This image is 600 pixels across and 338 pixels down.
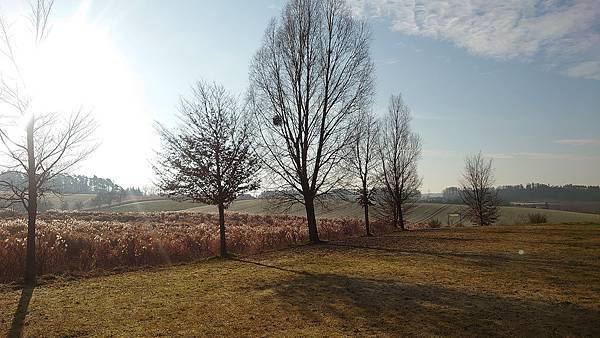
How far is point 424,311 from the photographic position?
6941 mm

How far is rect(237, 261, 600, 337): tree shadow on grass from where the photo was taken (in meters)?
5.96

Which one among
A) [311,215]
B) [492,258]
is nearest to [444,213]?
[311,215]

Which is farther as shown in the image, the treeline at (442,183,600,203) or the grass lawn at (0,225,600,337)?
the treeline at (442,183,600,203)

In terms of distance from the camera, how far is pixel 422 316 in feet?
21.8

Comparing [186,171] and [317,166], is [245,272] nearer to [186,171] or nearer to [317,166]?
[186,171]

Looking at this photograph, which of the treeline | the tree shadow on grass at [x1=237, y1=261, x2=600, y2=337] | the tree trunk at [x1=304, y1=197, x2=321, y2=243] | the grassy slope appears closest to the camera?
the tree shadow on grass at [x1=237, y1=261, x2=600, y2=337]

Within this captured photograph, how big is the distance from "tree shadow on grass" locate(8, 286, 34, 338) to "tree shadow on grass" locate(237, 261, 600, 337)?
14.2ft

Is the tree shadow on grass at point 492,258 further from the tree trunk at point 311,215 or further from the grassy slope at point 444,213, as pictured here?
the grassy slope at point 444,213

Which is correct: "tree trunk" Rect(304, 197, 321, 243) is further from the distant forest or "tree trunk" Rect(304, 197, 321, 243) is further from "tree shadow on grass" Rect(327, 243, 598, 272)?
the distant forest

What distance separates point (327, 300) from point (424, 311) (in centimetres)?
189

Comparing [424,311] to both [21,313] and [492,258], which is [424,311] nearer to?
[21,313]

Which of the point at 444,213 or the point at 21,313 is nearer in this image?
the point at 21,313

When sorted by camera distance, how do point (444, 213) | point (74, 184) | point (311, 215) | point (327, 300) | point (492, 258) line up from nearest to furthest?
point (327, 300) < point (492, 258) < point (311, 215) < point (444, 213) < point (74, 184)

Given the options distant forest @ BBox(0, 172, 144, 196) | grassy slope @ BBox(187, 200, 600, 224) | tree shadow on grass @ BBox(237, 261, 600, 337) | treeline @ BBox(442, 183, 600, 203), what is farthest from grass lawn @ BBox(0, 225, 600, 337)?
treeline @ BBox(442, 183, 600, 203)
